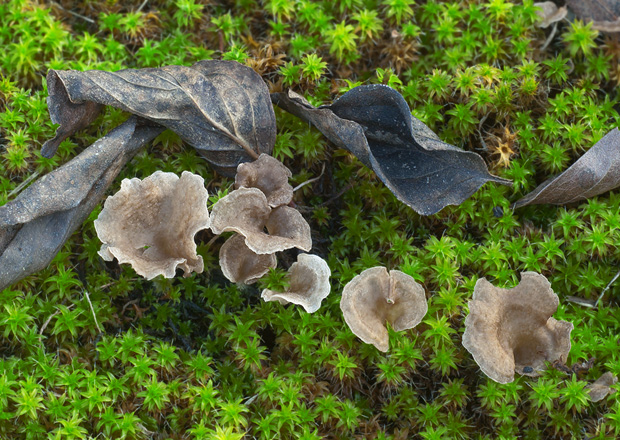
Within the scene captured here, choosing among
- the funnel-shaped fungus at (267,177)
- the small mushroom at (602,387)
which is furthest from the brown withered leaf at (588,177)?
the funnel-shaped fungus at (267,177)

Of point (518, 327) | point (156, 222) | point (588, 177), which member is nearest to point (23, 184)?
point (156, 222)

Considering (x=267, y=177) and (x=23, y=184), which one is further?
(x=23, y=184)

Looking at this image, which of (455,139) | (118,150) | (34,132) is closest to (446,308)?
(455,139)

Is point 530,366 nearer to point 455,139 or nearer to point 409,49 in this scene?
point 455,139

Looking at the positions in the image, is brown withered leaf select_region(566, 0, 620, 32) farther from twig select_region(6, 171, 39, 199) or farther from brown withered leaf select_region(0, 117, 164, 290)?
twig select_region(6, 171, 39, 199)

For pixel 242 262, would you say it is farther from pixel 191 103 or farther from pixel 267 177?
pixel 191 103

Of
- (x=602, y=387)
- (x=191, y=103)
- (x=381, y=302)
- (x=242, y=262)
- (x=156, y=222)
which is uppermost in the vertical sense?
(x=191, y=103)

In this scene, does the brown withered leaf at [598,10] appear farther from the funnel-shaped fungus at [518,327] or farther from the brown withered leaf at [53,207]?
the brown withered leaf at [53,207]
